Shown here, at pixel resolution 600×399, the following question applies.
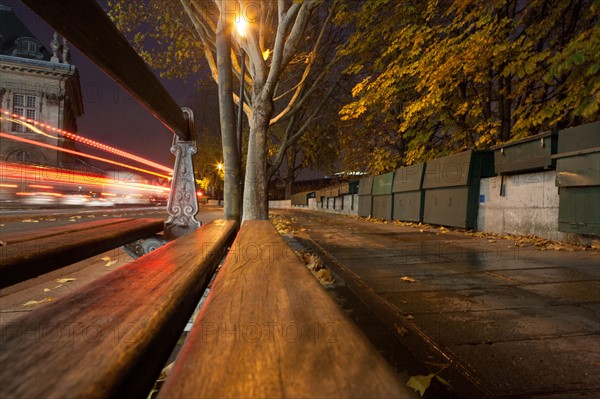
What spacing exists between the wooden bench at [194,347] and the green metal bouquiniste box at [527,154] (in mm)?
7010

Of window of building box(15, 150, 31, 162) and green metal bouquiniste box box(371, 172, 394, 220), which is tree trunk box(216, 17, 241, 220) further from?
window of building box(15, 150, 31, 162)

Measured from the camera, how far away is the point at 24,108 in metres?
38.9

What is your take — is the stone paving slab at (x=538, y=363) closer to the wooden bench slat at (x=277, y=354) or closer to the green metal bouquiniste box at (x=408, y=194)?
the wooden bench slat at (x=277, y=354)

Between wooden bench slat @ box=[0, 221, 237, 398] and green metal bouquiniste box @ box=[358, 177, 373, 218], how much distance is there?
1479 centimetres

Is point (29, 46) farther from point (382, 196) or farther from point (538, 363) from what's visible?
point (538, 363)

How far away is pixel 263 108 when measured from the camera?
29.0 ft

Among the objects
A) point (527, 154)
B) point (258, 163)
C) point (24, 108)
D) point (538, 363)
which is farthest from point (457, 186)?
point (24, 108)

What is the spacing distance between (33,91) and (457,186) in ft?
149

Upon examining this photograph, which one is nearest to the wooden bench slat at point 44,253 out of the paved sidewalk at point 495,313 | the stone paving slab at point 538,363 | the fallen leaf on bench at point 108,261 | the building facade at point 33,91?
the paved sidewalk at point 495,313

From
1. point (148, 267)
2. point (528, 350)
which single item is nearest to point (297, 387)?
point (148, 267)

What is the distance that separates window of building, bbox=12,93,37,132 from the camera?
3828cm

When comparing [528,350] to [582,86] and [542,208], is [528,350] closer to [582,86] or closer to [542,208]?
[542,208]

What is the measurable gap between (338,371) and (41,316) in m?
0.66

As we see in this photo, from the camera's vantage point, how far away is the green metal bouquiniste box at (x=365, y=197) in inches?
616
